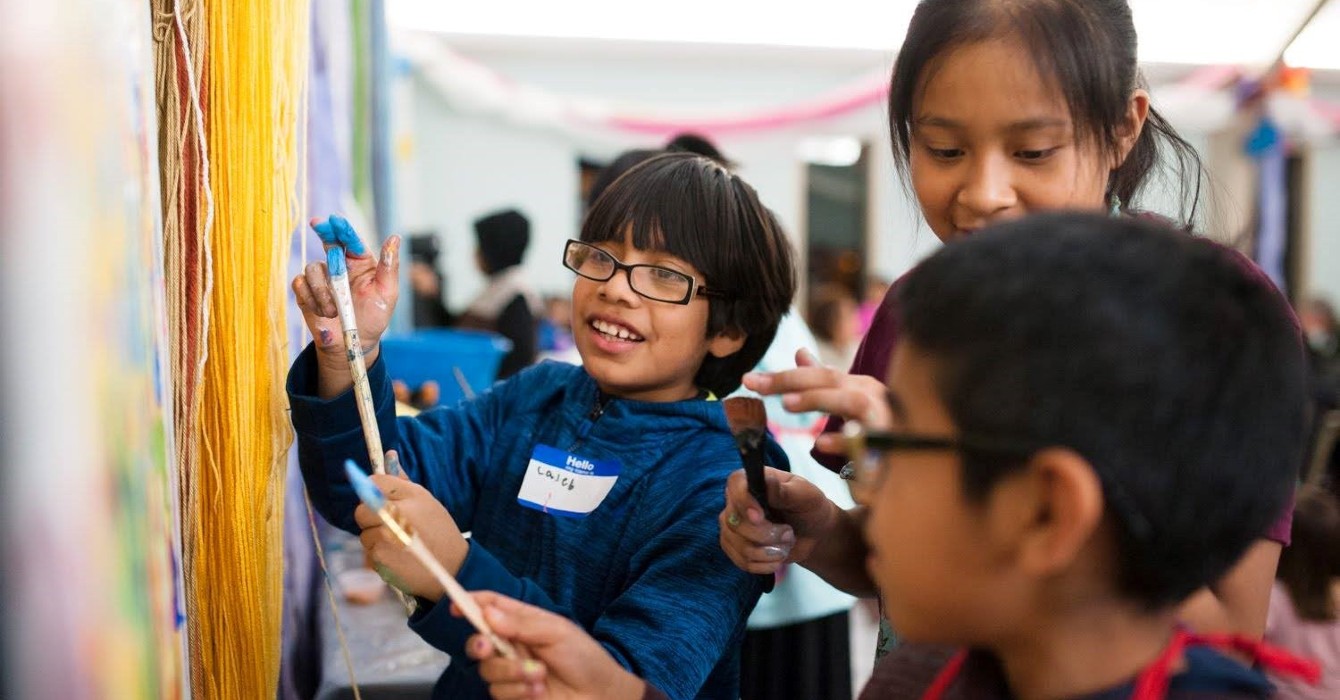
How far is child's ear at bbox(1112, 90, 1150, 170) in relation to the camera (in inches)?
46.3

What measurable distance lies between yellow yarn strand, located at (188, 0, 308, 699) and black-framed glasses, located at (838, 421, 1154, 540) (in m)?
0.61

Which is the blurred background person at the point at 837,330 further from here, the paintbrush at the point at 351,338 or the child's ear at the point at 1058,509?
the child's ear at the point at 1058,509

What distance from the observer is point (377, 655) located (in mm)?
1742

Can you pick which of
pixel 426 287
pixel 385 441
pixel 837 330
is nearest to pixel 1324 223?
pixel 837 330

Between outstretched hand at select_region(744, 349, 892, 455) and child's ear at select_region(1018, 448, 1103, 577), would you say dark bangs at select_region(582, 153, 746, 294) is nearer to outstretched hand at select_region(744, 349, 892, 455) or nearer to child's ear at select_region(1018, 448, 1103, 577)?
outstretched hand at select_region(744, 349, 892, 455)

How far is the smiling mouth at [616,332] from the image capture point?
51.1 inches

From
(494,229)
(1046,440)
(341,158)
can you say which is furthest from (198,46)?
(494,229)

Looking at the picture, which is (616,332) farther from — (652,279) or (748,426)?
(748,426)

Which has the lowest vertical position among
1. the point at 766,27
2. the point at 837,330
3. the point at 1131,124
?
the point at 837,330

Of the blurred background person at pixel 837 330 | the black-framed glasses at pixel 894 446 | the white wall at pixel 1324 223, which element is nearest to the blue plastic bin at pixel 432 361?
the black-framed glasses at pixel 894 446

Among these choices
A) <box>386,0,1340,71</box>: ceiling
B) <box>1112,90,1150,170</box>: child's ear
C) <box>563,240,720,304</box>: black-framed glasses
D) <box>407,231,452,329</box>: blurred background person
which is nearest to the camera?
<box>1112,90,1150,170</box>: child's ear

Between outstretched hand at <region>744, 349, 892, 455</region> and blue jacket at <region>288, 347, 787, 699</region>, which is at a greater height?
outstretched hand at <region>744, 349, 892, 455</region>

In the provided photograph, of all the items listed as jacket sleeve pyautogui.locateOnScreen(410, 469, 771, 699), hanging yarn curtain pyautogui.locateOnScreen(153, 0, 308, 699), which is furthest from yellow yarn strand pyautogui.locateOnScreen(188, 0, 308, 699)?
jacket sleeve pyautogui.locateOnScreen(410, 469, 771, 699)

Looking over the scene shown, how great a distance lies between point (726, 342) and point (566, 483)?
0.26 m
